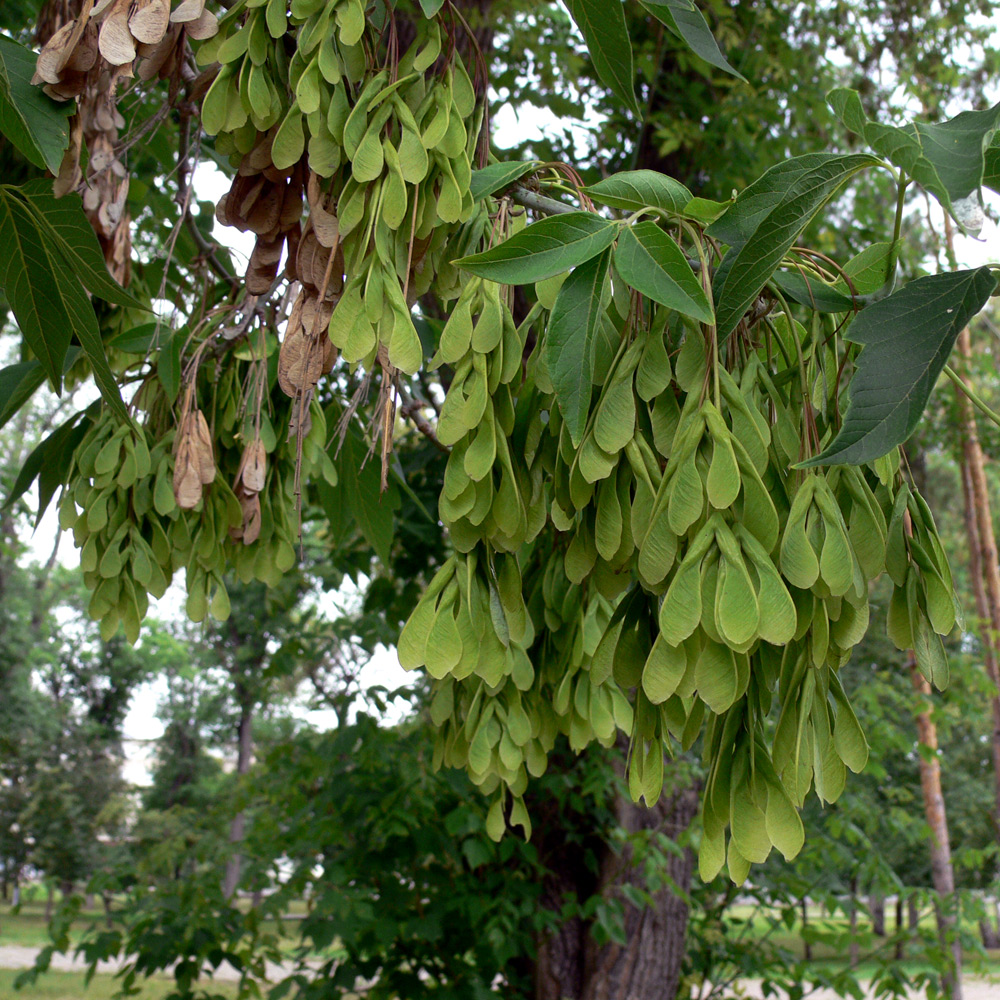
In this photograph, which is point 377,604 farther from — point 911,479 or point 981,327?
point 981,327

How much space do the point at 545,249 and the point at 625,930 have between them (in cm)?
273

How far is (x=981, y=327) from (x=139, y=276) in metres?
6.86

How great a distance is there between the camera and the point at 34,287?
98 centimetres

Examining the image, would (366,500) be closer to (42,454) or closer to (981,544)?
(42,454)

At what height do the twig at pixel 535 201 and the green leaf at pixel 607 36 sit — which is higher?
the green leaf at pixel 607 36

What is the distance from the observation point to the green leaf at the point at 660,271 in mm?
579

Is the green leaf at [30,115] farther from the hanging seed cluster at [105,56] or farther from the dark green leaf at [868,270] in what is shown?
the dark green leaf at [868,270]

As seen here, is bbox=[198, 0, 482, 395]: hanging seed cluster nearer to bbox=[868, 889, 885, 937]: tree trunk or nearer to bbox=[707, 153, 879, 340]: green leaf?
bbox=[707, 153, 879, 340]: green leaf

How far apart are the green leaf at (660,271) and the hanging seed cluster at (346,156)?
0.45ft

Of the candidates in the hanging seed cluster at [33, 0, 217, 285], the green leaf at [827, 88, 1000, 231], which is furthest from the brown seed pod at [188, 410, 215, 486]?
the green leaf at [827, 88, 1000, 231]

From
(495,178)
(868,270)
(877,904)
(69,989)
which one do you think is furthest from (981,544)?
(69,989)

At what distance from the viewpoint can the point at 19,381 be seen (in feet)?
4.00

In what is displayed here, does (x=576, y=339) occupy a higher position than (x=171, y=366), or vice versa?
(x=171, y=366)

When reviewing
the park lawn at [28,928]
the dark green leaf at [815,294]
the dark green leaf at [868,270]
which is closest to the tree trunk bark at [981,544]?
the dark green leaf at [868,270]
